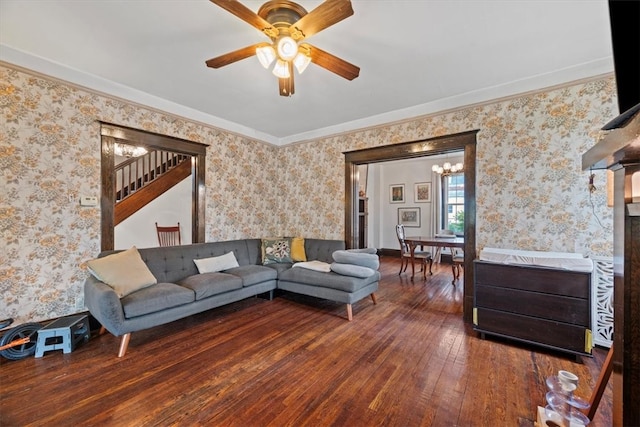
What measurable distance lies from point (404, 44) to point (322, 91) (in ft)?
3.55

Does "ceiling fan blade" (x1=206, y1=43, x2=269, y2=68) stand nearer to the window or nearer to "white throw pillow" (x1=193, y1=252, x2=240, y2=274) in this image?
"white throw pillow" (x1=193, y1=252, x2=240, y2=274)

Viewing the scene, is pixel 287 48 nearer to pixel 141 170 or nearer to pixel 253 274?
pixel 253 274

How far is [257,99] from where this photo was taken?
3.25 m

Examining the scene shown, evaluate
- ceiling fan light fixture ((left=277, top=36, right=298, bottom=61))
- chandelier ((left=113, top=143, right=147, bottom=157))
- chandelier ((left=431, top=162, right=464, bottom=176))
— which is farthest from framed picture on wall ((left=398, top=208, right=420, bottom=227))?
chandelier ((left=113, top=143, right=147, bottom=157))

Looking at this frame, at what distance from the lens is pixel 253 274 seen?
333cm

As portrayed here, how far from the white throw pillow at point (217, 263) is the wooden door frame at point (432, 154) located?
178cm

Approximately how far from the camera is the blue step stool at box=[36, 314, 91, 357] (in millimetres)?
2180

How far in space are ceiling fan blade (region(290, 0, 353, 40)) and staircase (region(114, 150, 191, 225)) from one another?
143 inches

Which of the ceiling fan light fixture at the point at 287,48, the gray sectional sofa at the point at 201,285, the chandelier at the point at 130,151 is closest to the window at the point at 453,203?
the gray sectional sofa at the point at 201,285

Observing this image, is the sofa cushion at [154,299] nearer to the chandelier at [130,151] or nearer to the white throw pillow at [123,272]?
the white throw pillow at [123,272]

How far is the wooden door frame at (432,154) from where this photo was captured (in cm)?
308

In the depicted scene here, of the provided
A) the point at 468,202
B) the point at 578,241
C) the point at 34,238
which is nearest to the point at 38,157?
the point at 34,238

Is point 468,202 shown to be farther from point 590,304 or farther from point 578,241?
point 590,304

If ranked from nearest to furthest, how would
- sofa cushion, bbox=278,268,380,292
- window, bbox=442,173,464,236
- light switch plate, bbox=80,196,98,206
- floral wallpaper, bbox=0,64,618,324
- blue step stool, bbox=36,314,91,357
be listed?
blue step stool, bbox=36,314,91,357 → floral wallpaper, bbox=0,64,618,324 → light switch plate, bbox=80,196,98,206 → sofa cushion, bbox=278,268,380,292 → window, bbox=442,173,464,236
